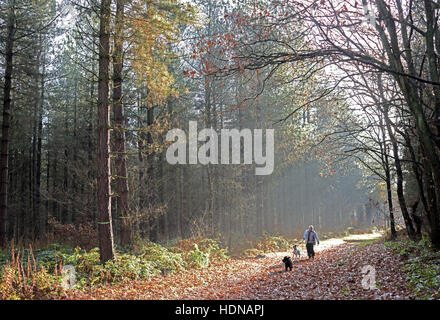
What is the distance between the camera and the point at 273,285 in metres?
9.36

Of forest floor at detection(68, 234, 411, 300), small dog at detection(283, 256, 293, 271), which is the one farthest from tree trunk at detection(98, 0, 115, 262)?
small dog at detection(283, 256, 293, 271)

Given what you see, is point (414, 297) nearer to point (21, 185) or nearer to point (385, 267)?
point (385, 267)

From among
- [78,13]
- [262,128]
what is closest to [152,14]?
[78,13]

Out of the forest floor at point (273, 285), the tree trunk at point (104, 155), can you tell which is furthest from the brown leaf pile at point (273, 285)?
the tree trunk at point (104, 155)

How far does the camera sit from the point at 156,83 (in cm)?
960

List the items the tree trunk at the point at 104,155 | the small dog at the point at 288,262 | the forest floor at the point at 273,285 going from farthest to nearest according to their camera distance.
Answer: the small dog at the point at 288,262
the tree trunk at the point at 104,155
the forest floor at the point at 273,285

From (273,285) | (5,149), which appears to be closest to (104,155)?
(273,285)

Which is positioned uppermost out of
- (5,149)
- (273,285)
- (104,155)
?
(5,149)

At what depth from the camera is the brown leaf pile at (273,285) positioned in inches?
275

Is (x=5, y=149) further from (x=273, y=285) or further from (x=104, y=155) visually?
(x=273, y=285)

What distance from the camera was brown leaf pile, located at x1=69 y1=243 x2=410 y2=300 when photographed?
6.98m

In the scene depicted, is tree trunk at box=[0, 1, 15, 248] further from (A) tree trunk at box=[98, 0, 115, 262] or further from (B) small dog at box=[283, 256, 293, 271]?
(B) small dog at box=[283, 256, 293, 271]

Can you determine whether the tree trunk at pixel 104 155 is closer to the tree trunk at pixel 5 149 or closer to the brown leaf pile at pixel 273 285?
the brown leaf pile at pixel 273 285

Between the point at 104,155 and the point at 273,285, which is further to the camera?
the point at 273,285
